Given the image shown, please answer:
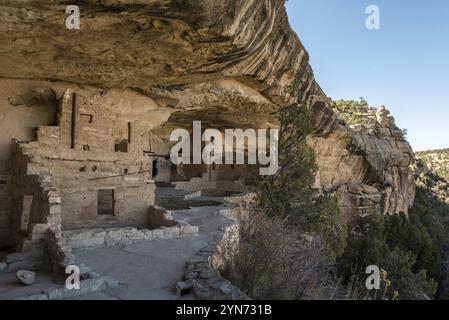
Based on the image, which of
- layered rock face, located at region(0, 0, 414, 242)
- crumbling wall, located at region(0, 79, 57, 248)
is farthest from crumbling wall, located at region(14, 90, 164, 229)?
crumbling wall, located at region(0, 79, 57, 248)

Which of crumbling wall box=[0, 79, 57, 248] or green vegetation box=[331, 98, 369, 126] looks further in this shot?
green vegetation box=[331, 98, 369, 126]

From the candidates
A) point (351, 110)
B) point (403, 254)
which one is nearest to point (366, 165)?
point (403, 254)

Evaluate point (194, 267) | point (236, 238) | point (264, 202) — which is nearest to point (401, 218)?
point (264, 202)

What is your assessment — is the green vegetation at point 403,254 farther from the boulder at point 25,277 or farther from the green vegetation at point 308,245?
the boulder at point 25,277

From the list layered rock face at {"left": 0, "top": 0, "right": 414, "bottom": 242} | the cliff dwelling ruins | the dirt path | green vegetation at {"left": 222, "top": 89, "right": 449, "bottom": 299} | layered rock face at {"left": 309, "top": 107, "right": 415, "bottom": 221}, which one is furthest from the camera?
layered rock face at {"left": 309, "top": 107, "right": 415, "bottom": 221}

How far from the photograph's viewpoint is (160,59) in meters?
5.09

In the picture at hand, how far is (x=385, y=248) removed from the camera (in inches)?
513

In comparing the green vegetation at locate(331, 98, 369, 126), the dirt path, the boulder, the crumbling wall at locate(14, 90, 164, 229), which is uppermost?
the green vegetation at locate(331, 98, 369, 126)

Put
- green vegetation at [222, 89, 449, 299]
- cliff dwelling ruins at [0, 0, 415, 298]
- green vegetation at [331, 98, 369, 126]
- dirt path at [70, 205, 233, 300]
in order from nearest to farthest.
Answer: dirt path at [70, 205, 233, 300], cliff dwelling ruins at [0, 0, 415, 298], green vegetation at [222, 89, 449, 299], green vegetation at [331, 98, 369, 126]

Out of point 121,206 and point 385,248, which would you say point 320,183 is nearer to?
point 385,248

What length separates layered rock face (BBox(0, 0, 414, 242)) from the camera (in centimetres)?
360

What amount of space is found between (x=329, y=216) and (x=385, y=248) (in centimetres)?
620

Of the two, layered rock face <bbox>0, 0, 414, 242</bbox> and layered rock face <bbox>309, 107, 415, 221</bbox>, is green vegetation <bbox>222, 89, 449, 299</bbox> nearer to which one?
layered rock face <bbox>309, 107, 415, 221</bbox>

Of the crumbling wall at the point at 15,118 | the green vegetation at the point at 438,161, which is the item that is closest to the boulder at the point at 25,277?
the crumbling wall at the point at 15,118
